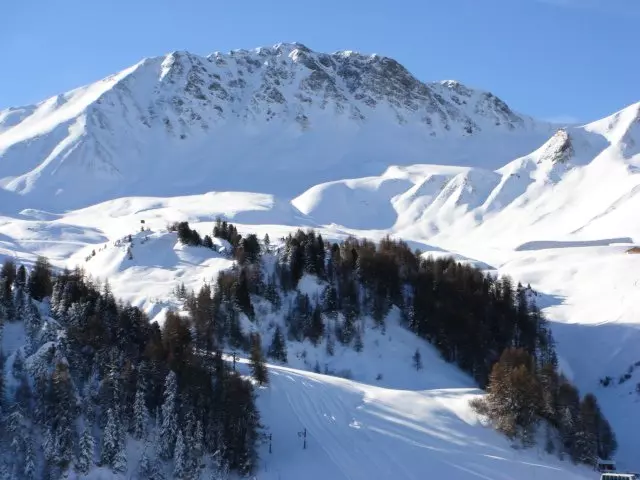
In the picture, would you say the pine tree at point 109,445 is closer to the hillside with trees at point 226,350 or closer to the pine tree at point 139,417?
the hillside with trees at point 226,350

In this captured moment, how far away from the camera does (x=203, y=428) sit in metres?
56.7

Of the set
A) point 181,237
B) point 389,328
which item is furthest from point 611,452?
point 181,237

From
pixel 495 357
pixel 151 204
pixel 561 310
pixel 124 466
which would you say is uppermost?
pixel 151 204

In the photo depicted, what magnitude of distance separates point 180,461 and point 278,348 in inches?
988

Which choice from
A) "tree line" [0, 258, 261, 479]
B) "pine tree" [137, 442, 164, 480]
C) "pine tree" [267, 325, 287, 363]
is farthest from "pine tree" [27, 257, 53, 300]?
"pine tree" [137, 442, 164, 480]

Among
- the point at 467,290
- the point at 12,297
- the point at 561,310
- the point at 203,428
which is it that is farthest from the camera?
the point at 561,310

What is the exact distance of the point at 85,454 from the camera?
5006 cm

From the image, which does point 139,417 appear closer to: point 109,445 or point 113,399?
point 113,399

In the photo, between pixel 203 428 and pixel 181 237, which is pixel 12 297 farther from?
pixel 181 237

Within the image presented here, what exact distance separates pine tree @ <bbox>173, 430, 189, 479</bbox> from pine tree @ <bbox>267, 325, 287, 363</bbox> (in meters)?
23.4

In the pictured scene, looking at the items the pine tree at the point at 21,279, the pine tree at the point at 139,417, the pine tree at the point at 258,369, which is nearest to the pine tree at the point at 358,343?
the pine tree at the point at 258,369

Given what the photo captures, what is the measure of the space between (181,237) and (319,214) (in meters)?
96.8

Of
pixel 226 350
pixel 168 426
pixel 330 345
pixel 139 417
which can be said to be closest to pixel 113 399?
pixel 139 417

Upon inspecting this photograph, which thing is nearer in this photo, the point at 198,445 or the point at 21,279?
the point at 198,445
